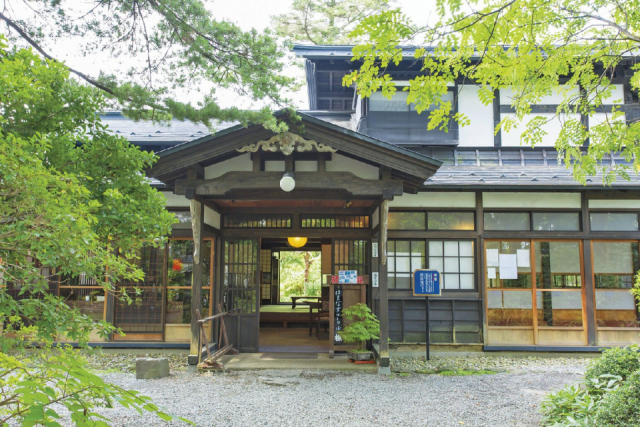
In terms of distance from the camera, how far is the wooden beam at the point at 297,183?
6805 mm

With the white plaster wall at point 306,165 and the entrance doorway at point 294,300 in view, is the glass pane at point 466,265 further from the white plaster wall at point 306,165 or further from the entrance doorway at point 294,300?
the white plaster wall at point 306,165

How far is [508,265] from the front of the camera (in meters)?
8.77

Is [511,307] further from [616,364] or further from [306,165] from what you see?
[306,165]

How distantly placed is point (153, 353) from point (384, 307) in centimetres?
442

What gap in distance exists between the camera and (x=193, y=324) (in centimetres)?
723

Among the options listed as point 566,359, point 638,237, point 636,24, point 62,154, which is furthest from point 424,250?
point 62,154

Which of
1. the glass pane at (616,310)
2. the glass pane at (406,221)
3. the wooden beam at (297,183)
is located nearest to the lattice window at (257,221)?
the wooden beam at (297,183)

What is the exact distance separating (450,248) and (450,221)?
1.67ft

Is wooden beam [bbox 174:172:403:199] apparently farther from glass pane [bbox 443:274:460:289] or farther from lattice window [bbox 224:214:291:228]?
glass pane [bbox 443:274:460:289]

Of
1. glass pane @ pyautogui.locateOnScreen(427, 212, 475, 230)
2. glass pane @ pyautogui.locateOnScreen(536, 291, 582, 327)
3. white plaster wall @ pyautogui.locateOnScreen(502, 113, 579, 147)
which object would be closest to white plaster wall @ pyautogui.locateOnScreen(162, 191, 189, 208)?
glass pane @ pyautogui.locateOnScreen(427, 212, 475, 230)

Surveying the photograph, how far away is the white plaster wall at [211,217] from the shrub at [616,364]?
5753 millimetres

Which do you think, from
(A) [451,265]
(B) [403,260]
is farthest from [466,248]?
(B) [403,260]

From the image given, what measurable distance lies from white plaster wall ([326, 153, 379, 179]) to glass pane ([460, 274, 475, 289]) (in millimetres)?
2751

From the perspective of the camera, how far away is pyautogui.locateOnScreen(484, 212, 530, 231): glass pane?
8820mm
